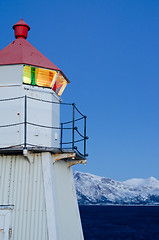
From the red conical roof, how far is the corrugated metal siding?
2.35m

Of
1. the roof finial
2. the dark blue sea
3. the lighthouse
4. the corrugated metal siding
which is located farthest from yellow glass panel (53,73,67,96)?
the dark blue sea

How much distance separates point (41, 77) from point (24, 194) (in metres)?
2.99

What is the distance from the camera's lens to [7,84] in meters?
9.00

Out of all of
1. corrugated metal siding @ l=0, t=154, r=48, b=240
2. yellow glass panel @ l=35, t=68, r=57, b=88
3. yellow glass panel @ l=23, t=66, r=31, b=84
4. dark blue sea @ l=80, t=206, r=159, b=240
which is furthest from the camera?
dark blue sea @ l=80, t=206, r=159, b=240

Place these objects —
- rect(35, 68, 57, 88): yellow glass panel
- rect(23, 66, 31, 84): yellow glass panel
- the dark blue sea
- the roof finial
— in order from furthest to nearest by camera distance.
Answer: the dark blue sea
the roof finial
rect(35, 68, 57, 88): yellow glass panel
rect(23, 66, 31, 84): yellow glass panel

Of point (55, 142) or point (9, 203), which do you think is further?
point (55, 142)

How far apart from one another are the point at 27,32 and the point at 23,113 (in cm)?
274

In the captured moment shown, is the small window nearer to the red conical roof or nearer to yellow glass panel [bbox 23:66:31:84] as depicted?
yellow glass panel [bbox 23:66:31:84]

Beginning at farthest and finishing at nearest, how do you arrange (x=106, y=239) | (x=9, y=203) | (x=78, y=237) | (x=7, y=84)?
1. (x=106, y=239)
2. (x=78, y=237)
3. (x=7, y=84)
4. (x=9, y=203)

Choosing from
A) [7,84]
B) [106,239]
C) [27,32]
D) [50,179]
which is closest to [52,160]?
[50,179]

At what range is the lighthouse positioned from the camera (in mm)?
8172

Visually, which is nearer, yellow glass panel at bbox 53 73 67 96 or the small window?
the small window

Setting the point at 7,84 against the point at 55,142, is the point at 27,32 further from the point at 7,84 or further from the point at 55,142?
the point at 55,142

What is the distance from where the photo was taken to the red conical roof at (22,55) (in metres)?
8.95
